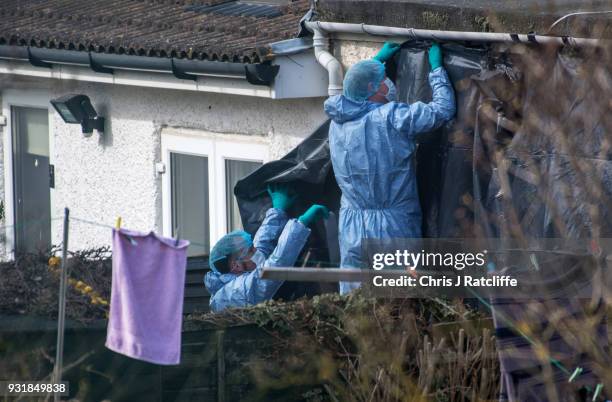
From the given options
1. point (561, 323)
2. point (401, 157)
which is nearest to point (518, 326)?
point (561, 323)

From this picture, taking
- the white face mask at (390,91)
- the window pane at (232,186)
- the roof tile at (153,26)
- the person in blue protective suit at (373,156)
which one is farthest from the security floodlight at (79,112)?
A: the white face mask at (390,91)

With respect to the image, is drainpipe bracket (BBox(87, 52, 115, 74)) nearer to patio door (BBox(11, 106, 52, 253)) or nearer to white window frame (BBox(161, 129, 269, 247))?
white window frame (BBox(161, 129, 269, 247))

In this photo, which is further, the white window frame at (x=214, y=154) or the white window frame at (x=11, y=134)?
the white window frame at (x=11, y=134)

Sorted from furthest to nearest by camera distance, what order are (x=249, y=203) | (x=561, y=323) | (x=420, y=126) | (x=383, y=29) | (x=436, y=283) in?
(x=249, y=203), (x=383, y=29), (x=420, y=126), (x=436, y=283), (x=561, y=323)

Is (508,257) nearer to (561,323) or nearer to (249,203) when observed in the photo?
(561,323)

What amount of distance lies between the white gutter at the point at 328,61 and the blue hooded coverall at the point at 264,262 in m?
0.83

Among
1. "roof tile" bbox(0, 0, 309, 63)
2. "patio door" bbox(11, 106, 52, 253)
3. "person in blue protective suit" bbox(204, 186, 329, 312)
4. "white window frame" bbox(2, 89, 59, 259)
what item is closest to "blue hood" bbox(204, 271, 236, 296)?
"person in blue protective suit" bbox(204, 186, 329, 312)

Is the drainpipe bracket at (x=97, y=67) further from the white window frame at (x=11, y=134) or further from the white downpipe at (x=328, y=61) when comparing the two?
the white downpipe at (x=328, y=61)

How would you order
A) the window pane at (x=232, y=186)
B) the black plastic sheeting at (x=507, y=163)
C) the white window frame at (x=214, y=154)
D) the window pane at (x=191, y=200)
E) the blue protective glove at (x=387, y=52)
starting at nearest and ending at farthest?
1. the black plastic sheeting at (x=507, y=163)
2. the blue protective glove at (x=387, y=52)
3. the white window frame at (x=214, y=154)
4. the window pane at (x=232, y=186)
5. the window pane at (x=191, y=200)

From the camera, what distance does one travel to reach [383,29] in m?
8.05

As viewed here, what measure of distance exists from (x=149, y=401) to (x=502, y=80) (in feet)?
7.68

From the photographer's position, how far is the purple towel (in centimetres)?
611

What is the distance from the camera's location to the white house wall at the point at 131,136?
31.3 ft

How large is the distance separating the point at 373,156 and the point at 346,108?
31 centimetres
